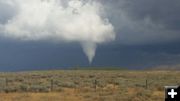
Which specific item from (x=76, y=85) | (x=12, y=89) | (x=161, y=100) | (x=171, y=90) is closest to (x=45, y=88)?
(x=12, y=89)

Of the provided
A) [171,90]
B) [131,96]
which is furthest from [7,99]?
[171,90]

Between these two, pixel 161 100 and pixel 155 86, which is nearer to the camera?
pixel 161 100

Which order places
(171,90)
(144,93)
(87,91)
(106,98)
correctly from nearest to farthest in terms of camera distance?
(171,90) → (106,98) → (144,93) → (87,91)

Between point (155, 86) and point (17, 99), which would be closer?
point (17, 99)

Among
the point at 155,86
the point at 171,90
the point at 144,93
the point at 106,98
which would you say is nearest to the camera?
the point at 171,90

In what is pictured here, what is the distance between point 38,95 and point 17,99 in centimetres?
457

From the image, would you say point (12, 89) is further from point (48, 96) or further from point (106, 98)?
point (106, 98)

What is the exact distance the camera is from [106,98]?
132 feet

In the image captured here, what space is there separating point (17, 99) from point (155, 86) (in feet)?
63.7

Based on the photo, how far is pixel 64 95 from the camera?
150 feet

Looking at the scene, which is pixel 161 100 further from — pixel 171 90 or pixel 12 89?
pixel 171 90

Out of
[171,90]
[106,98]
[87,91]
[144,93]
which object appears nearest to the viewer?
[171,90]

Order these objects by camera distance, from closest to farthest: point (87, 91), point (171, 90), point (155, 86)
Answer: point (171, 90) → point (87, 91) → point (155, 86)

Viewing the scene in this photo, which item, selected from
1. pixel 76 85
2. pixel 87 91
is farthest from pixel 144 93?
pixel 76 85
